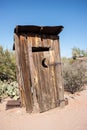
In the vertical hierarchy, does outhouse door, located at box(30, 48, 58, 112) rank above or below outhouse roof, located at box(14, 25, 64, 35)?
below

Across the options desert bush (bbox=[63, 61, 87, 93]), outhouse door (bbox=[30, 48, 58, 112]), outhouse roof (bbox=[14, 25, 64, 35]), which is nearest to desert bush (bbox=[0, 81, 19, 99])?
outhouse door (bbox=[30, 48, 58, 112])

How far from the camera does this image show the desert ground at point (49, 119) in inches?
203

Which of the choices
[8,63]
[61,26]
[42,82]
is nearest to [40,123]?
[42,82]

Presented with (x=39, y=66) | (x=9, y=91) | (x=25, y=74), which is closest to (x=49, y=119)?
(x=25, y=74)

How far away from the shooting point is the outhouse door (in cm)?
643

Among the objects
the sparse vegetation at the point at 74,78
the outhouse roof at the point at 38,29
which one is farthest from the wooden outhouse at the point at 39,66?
the sparse vegetation at the point at 74,78

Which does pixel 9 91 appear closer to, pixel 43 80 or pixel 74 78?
pixel 43 80

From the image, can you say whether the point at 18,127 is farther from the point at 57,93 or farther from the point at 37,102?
the point at 57,93

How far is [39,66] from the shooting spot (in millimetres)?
6629

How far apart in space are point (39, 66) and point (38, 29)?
1.42m

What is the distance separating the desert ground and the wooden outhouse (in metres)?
0.38

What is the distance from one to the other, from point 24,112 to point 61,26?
3627 mm

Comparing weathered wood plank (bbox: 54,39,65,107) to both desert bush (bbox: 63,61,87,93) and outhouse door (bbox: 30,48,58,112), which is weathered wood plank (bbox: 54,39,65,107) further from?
desert bush (bbox: 63,61,87,93)

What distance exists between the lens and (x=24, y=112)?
6547 millimetres
